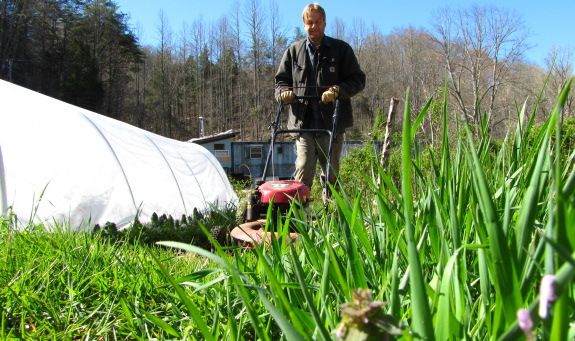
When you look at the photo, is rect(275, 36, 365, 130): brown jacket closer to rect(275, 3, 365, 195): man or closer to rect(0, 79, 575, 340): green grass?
rect(275, 3, 365, 195): man

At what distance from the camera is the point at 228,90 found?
5309cm

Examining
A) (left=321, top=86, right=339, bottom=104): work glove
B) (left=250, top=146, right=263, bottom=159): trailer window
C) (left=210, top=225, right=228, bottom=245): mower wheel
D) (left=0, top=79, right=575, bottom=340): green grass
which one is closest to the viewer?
(left=0, top=79, right=575, bottom=340): green grass

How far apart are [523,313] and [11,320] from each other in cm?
152

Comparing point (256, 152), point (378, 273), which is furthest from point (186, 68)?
point (378, 273)

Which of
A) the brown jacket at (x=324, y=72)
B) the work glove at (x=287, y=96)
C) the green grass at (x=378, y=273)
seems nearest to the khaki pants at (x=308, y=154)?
the brown jacket at (x=324, y=72)

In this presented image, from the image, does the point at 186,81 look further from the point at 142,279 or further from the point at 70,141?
the point at 142,279

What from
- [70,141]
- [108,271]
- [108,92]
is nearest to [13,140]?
[70,141]

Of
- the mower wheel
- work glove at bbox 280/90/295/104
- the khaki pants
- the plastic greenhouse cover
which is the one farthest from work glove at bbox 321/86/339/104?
the plastic greenhouse cover

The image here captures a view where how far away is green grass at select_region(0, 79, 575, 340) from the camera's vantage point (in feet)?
1.58

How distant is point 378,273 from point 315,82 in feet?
11.8

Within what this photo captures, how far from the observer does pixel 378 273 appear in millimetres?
1053

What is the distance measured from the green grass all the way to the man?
8.13 ft

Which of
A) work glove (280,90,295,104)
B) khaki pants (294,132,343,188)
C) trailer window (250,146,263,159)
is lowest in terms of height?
trailer window (250,146,263,159)

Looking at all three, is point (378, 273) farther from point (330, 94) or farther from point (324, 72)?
point (324, 72)
